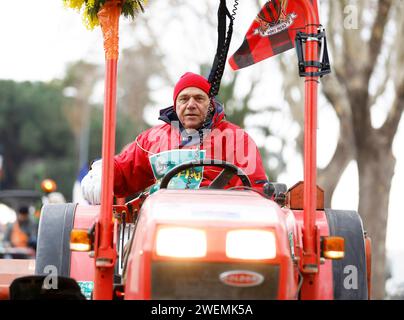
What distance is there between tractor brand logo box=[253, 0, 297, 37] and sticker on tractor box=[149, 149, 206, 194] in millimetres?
927

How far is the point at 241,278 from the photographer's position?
13.1 feet

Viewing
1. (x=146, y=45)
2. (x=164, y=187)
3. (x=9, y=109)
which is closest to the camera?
(x=164, y=187)

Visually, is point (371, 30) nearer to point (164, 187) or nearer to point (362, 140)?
point (362, 140)

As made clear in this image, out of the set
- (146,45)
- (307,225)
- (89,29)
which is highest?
(146,45)

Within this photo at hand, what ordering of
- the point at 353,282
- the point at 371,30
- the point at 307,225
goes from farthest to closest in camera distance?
the point at 371,30
the point at 353,282
the point at 307,225

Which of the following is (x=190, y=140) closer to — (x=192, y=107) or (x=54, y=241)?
(x=192, y=107)

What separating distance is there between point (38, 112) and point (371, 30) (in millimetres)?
33713

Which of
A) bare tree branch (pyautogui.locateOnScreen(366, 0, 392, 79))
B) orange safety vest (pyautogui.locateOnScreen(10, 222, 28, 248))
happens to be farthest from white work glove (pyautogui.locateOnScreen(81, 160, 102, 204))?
orange safety vest (pyautogui.locateOnScreen(10, 222, 28, 248))

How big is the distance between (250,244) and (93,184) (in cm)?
185

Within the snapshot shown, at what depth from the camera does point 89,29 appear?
489cm

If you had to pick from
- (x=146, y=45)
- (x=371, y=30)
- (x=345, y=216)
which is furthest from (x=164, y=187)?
(x=146, y=45)

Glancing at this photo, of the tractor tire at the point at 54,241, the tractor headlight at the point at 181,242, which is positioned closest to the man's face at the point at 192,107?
the tractor tire at the point at 54,241

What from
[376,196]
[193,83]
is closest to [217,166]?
[193,83]
